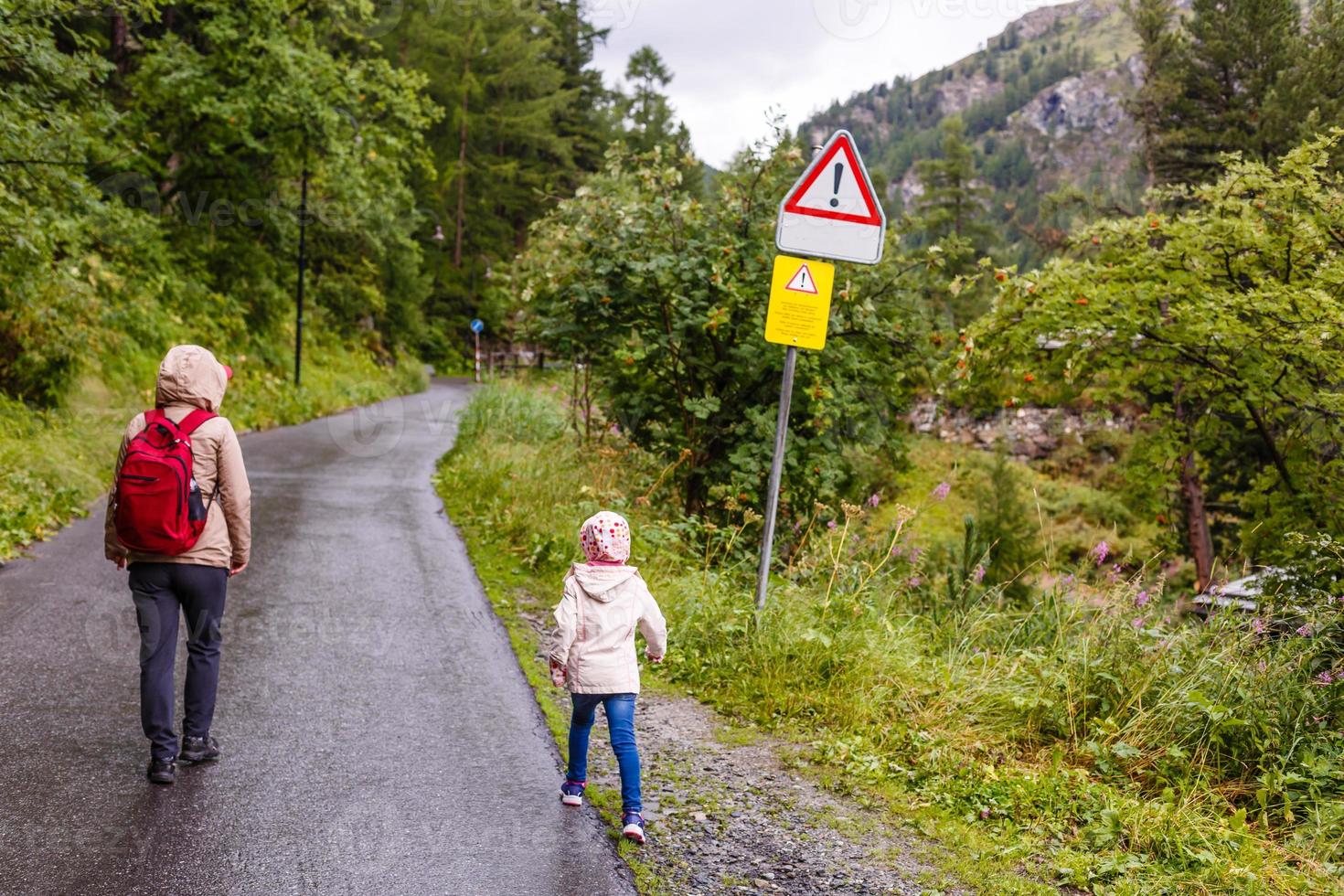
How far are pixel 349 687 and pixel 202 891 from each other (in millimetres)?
2311

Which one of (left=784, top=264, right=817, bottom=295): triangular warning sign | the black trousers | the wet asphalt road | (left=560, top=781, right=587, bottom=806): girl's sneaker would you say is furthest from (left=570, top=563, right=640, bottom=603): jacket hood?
(left=784, top=264, right=817, bottom=295): triangular warning sign

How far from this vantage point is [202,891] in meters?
3.45

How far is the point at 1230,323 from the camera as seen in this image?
8609 millimetres

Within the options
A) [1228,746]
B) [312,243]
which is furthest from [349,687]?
[312,243]

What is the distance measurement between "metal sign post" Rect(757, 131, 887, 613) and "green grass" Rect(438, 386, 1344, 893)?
1596mm

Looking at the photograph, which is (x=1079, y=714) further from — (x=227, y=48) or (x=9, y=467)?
(x=227, y=48)

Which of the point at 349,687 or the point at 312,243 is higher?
the point at 312,243

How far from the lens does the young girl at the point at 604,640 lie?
4.20m

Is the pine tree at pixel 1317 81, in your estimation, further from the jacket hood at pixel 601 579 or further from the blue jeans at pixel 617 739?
the blue jeans at pixel 617 739

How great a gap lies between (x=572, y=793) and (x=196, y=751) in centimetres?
179

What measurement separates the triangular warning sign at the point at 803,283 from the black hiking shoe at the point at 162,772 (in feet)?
14.0

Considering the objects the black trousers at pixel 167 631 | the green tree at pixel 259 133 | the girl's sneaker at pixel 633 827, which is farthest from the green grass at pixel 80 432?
the girl's sneaker at pixel 633 827

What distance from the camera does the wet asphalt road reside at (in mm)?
3678

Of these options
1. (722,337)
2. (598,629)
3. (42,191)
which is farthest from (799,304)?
(42,191)
